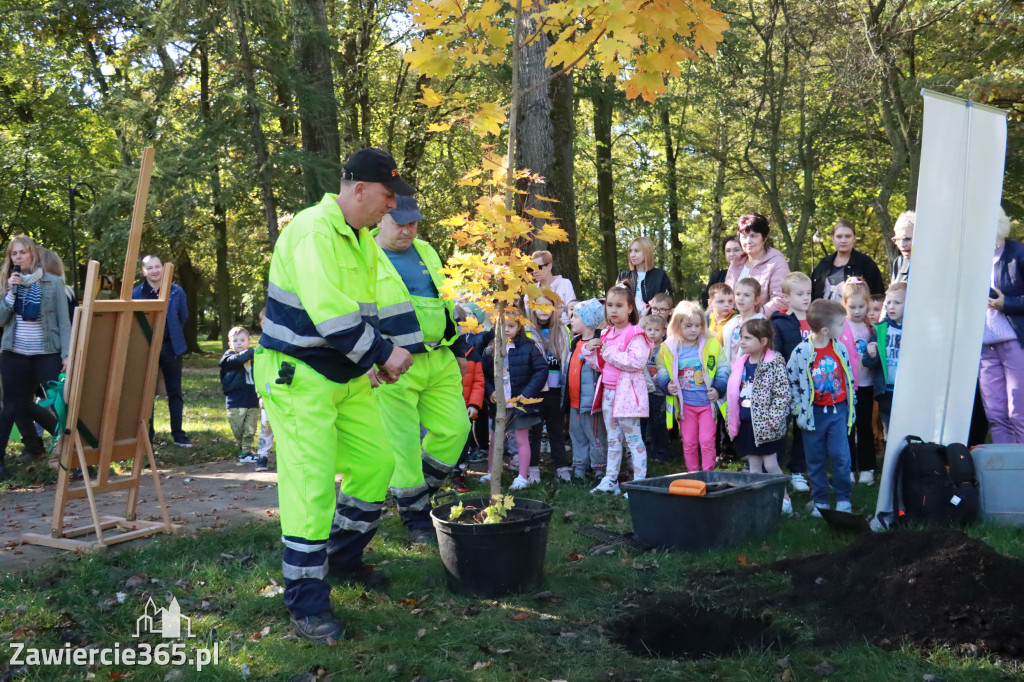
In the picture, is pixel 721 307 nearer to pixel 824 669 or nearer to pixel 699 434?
pixel 699 434

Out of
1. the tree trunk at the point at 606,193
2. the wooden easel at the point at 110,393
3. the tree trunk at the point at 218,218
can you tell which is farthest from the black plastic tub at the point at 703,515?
the tree trunk at the point at 606,193

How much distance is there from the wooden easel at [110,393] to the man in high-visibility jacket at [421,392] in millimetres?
1727

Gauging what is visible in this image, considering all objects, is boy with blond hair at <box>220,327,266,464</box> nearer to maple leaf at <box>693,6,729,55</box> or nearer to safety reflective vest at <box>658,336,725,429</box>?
safety reflective vest at <box>658,336,725,429</box>

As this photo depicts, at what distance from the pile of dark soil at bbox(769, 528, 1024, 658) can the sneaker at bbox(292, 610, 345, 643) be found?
7.71 ft

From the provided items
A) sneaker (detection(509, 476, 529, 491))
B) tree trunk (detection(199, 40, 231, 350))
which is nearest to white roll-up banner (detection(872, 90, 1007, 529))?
sneaker (detection(509, 476, 529, 491))

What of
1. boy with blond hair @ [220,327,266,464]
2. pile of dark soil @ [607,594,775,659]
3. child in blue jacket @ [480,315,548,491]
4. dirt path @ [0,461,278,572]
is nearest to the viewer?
pile of dark soil @ [607,594,775,659]

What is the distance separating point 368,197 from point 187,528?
331cm

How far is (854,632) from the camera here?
165 inches

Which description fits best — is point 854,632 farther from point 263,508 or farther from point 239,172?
point 239,172

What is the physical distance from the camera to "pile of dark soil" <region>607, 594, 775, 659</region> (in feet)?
13.9

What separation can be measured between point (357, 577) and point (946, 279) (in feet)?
14.3

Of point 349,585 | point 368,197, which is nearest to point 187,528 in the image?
point 349,585

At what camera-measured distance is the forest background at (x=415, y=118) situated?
1274 centimetres

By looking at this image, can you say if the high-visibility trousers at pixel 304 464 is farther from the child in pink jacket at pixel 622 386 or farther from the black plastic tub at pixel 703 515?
the child in pink jacket at pixel 622 386
